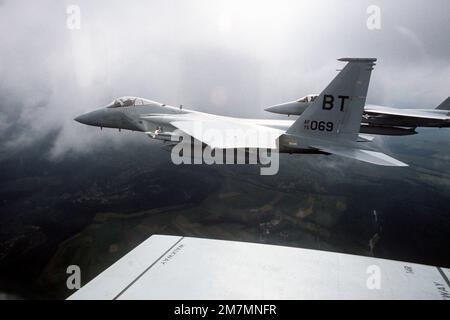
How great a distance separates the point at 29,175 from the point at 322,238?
167m

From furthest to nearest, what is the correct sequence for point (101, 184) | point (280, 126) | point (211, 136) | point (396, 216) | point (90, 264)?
point (101, 184) → point (396, 216) → point (90, 264) → point (280, 126) → point (211, 136)

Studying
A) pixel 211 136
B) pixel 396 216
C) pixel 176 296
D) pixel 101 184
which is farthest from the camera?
pixel 101 184

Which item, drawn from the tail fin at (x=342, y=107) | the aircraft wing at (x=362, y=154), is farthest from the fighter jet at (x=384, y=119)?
the aircraft wing at (x=362, y=154)

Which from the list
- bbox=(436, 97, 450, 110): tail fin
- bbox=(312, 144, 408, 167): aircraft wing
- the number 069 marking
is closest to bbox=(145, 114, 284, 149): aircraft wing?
the number 069 marking

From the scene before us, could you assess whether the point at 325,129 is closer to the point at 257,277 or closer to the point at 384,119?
the point at 257,277

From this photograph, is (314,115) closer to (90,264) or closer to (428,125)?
(428,125)

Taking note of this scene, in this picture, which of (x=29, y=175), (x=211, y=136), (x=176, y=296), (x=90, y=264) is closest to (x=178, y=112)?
(x=211, y=136)

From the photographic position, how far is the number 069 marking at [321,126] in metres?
12.1

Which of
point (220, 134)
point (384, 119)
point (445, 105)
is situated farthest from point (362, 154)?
point (445, 105)

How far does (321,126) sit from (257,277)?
34.4ft

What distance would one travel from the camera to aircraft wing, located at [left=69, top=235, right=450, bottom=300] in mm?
3049

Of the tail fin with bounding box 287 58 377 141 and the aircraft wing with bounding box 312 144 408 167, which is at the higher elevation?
the tail fin with bounding box 287 58 377 141

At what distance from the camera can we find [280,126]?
1633 centimetres

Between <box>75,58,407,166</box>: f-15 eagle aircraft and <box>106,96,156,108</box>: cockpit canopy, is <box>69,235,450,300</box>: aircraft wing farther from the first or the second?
<box>106,96,156,108</box>: cockpit canopy
